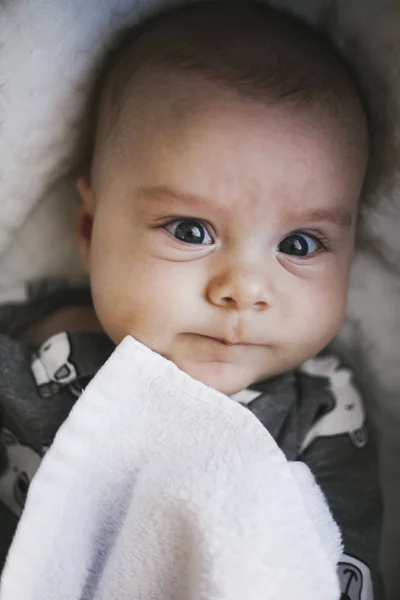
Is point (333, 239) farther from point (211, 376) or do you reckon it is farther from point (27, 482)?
point (27, 482)

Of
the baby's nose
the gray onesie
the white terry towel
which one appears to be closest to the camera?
the white terry towel

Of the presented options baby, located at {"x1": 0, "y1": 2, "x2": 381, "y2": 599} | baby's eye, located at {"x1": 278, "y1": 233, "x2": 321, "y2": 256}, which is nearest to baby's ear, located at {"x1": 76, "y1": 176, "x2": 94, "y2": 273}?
baby, located at {"x1": 0, "y1": 2, "x2": 381, "y2": 599}

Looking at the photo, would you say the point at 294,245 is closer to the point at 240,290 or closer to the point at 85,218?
the point at 240,290

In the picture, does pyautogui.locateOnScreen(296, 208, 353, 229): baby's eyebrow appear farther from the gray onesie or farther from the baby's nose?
the gray onesie

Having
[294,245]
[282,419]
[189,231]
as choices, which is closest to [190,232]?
[189,231]

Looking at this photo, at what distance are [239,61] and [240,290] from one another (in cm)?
23

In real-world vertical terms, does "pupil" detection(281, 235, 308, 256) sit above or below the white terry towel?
above

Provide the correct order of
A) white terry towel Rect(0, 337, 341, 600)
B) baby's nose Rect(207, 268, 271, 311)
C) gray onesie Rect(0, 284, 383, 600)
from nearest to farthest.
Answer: white terry towel Rect(0, 337, 341, 600)
baby's nose Rect(207, 268, 271, 311)
gray onesie Rect(0, 284, 383, 600)

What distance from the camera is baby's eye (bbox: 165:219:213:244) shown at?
2.65 ft

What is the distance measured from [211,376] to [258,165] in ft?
0.72

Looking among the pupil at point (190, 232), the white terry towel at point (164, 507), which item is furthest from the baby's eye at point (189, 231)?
the white terry towel at point (164, 507)

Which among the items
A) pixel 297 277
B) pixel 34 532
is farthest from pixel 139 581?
pixel 297 277

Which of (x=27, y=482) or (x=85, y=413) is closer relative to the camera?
(x=85, y=413)

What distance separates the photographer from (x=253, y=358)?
84cm
